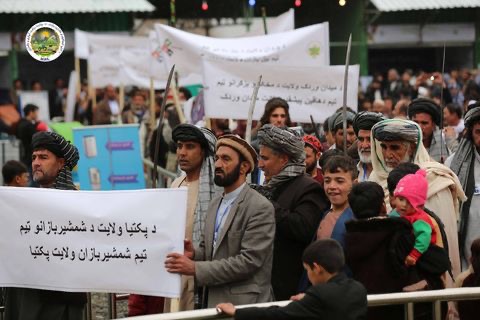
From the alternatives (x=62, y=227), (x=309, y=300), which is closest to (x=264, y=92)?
(x=62, y=227)

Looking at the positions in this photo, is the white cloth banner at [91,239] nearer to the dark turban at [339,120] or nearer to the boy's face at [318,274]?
the boy's face at [318,274]

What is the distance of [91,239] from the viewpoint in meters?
6.65

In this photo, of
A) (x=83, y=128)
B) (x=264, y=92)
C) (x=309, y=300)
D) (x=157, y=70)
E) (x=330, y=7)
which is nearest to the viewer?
(x=309, y=300)

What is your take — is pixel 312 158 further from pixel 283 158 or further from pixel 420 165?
pixel 283 158

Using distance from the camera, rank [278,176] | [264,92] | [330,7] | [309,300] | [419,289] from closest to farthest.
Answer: [309,300]
[419,289]
[278,176]
[264,92]
[330,7]

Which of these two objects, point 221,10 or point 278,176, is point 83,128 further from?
point 221,10

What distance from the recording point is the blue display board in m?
16.5

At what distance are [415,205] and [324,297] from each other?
1190 millimetres

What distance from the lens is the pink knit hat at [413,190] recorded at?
6609mm

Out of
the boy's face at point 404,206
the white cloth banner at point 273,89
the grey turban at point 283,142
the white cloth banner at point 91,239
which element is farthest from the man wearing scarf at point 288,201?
the white cloth banner at point 273,89

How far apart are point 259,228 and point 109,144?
10.3 meters

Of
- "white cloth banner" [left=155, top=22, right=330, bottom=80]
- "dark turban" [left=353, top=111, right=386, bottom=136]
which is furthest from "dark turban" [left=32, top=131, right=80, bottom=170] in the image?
"white cloth banner" [left=155, top=22, right=330, bottom=80]

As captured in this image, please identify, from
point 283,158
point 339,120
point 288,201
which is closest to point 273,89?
point 339,120

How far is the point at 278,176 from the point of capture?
7.16m
